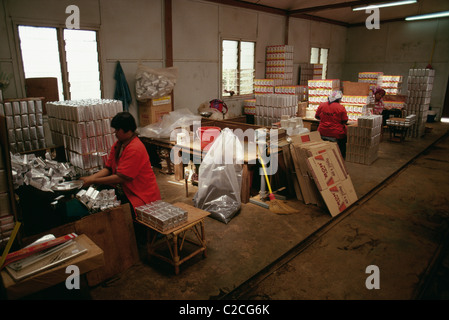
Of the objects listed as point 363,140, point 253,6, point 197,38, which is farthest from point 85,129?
point 253,6

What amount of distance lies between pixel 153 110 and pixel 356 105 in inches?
220

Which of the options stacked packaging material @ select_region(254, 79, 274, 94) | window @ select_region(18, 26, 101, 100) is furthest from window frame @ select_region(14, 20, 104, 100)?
stacked packaging material @ select_region(254, 79, 274, 94)

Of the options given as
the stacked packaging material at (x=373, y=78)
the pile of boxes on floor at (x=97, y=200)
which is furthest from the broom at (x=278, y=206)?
the stacked packaging material at (x=373, y=78)

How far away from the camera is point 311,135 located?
557 centimetres

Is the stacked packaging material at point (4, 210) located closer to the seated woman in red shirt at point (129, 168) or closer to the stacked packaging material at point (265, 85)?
the seated woman in red shirt at point (129, 168)

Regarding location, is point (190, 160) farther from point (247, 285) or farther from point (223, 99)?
point (223, 99)

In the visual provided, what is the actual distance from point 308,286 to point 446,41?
14431mm

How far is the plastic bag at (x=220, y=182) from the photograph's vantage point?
455 cm

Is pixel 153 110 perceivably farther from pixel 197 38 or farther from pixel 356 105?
pixel 356 105

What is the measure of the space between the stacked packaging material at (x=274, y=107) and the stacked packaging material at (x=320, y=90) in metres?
1.69

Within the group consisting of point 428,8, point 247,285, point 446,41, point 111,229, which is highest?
point 428,8

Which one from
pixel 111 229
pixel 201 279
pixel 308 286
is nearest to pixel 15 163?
pixel 111 229

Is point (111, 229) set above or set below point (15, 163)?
below

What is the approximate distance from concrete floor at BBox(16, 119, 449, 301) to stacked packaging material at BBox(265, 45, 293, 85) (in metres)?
Answer: 6.28
